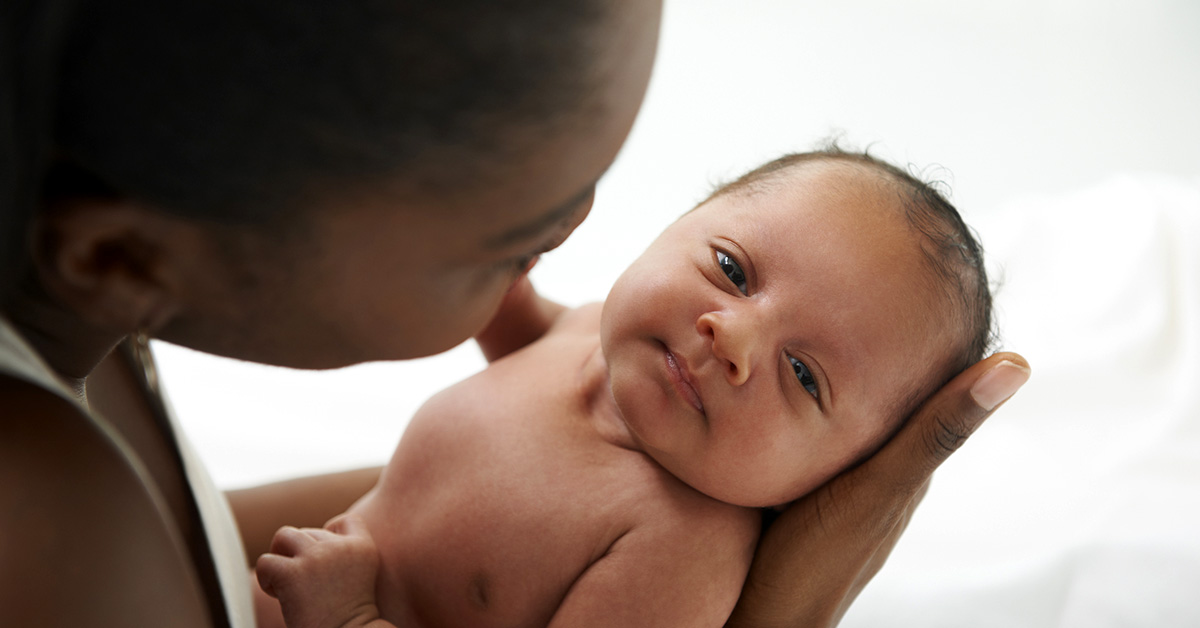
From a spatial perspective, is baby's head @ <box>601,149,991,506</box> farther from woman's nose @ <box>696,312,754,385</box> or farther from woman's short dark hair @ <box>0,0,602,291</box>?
woman's short dark hair @ <box>0,0,602,291</box>

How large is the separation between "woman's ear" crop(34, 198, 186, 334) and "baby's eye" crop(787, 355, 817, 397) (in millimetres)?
548

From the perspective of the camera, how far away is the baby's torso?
85cm

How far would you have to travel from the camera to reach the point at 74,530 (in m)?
0.49

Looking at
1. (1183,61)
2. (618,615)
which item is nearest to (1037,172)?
(1183,61)

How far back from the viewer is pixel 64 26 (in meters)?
0.38

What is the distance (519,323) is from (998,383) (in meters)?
0.56

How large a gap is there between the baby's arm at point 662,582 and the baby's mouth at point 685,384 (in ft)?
0.39

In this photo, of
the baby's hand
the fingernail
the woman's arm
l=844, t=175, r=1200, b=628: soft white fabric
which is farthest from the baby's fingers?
l=844, t=175, r=1200, b=628: soft white fabric

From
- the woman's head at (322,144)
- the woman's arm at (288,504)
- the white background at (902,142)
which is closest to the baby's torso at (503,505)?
the woman's arm at (288,504)

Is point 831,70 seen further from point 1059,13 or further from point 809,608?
point 809,608

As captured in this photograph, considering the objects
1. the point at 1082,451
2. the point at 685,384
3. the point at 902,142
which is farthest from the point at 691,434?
the point at 902,142

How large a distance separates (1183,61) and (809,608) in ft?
7.10

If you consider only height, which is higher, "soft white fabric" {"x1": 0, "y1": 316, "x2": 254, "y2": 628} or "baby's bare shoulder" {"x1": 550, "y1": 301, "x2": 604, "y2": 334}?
"baby's bare shoulder" {"x1": 550, "y1": 301, "x2": 604, "y2": 334}

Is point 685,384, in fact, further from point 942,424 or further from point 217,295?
point 217,295
